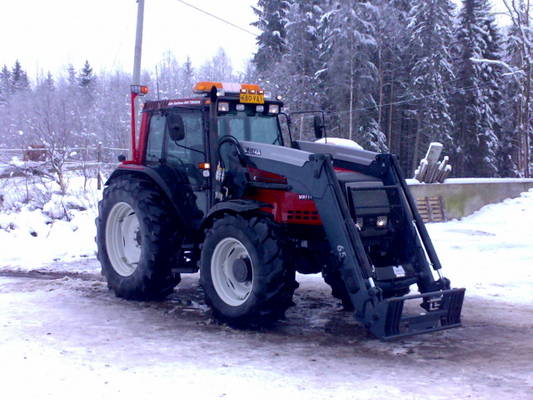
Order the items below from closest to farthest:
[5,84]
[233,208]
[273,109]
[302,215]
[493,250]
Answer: [233,208]
[302,215]
[273,109]
[493,250]
[5,84]

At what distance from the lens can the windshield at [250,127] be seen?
831 centimetres

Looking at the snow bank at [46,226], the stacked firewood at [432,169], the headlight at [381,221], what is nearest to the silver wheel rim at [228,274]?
the headlight at [381,221]

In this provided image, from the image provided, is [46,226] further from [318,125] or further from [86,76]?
[86,76]

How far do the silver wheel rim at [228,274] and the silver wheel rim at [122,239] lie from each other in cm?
199

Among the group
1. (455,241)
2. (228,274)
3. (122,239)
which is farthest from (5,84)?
(228,274)

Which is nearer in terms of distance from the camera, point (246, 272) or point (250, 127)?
point (246, 272)

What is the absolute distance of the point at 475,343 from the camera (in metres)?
6.94

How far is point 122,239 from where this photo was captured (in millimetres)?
9359

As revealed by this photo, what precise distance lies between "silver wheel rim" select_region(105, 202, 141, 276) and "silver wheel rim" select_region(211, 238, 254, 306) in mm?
1988

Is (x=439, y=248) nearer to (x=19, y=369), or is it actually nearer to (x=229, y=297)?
(x=229, y=297)

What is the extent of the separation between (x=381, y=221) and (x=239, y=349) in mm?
2109

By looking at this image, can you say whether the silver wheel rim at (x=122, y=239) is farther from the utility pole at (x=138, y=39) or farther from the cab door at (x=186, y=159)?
the utility pole at (x=138, y=39)

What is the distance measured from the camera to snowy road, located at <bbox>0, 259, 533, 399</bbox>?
5441mm

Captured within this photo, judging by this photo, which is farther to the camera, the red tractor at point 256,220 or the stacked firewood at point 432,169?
the stacked firewood at point 432,169
